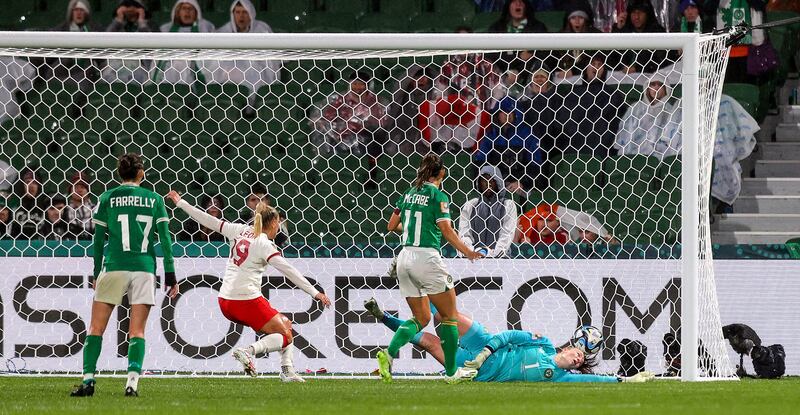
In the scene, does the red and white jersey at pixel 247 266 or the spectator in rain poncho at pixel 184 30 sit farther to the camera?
the spectator in rain poncho at pixel 184 30

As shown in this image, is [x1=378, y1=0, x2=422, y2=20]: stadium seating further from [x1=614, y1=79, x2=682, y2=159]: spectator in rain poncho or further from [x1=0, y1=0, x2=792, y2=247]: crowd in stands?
[x1=614, y1=79, x2=682, y2=159]: spectator in rain poncho

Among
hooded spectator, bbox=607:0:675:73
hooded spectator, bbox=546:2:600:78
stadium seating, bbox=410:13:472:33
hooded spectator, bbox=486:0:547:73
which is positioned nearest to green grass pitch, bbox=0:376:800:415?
hooded spectator, bbox=546:2:600:78

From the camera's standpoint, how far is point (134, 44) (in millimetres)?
9828

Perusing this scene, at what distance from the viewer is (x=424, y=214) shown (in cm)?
904

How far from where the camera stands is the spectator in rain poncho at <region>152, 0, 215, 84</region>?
12.8m

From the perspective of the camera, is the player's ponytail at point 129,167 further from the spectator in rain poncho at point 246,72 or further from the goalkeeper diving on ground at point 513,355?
the spectator in rain poncho at point 246,72

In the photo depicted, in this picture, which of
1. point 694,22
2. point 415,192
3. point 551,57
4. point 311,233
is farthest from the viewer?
point 694,22

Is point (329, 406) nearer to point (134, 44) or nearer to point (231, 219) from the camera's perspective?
point (134, 44)

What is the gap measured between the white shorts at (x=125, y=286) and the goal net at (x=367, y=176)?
2.56 meters

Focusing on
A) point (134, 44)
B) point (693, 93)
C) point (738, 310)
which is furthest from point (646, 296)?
point (134, 44)

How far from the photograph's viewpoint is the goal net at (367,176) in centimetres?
1010

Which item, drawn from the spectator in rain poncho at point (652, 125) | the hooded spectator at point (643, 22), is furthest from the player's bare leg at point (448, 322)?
the hooded spectator at point (643, 22)

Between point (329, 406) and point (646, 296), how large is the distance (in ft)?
14.8

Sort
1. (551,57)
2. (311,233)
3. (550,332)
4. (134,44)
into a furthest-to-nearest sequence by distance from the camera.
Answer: (551,57), (311,233), (550,332), (134,44)
